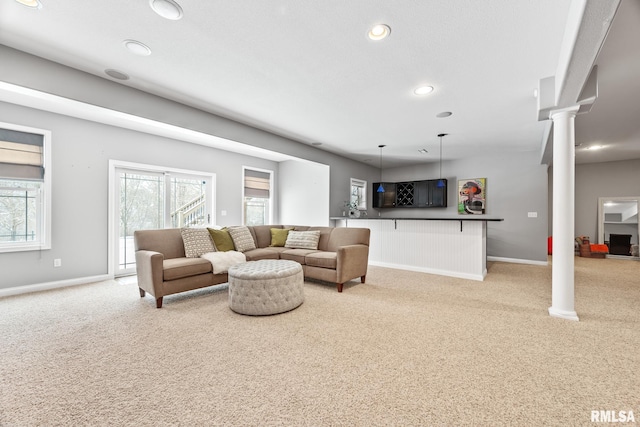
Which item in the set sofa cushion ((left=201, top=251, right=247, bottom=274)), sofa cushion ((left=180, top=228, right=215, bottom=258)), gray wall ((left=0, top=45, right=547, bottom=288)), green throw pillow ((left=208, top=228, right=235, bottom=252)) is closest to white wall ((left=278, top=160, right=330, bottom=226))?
gray wall ((left=0, top=45, right=547, bottom=288))

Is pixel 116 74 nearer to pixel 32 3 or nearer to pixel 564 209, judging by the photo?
pixel 32 3

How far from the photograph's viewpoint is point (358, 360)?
1985mm

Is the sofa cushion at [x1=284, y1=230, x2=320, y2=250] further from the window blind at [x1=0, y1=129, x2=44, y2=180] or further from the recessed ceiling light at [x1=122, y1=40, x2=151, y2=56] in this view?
the window blind at [x1=0, y1=129, x2=44, y2=180]

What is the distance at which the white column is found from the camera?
282 cm

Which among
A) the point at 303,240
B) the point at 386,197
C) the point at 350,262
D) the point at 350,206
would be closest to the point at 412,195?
the point at 386,197

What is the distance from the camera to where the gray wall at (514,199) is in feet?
19.8

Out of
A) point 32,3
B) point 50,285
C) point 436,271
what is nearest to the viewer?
point 32,3

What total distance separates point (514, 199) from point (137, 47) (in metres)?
7.32

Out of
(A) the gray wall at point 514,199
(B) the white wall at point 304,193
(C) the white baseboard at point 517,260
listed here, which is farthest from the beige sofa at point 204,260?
(C) the white baseboard at point 517,260

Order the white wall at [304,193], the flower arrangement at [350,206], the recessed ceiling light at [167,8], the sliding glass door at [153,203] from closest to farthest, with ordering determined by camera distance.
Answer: the recessed ceiling light at [167,8]
the sliding glass door at [153,203]
the white wall at [304,193]
the flower arrangement at [350,206]

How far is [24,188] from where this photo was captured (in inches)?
147

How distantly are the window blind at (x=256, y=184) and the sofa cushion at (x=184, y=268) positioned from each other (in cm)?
312

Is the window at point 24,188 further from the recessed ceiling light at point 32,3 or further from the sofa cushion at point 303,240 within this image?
the sofa cushion at point 303,240

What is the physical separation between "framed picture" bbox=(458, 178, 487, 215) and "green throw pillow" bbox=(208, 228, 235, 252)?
5.66 m
